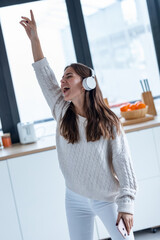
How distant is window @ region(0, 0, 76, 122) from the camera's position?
332 centimetres

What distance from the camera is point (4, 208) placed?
2.69 m

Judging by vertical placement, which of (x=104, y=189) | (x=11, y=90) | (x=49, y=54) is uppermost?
(x=49, y=54)

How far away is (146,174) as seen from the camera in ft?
9.24

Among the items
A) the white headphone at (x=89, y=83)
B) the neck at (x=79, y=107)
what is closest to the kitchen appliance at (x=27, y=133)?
the neck at (x=79, y=107)

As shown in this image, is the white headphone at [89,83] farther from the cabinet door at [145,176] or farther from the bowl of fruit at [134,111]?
the bowl of fruit at [134,111]

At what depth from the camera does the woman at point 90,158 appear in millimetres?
1690

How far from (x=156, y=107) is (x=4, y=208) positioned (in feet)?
5.71

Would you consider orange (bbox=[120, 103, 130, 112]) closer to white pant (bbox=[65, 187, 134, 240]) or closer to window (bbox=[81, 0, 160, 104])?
window (bbox=[81, 0, 160, 104])

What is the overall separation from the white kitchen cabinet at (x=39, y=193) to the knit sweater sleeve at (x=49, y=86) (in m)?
0.86

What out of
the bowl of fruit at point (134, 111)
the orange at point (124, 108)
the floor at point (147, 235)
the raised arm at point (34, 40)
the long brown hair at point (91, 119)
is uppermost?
the raised arm at point (34, 40)

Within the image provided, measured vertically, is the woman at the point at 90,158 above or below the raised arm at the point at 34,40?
below

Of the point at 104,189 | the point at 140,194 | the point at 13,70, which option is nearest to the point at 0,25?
the point at 13,70

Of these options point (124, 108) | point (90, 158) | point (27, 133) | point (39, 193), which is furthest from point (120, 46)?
point (90, 158)

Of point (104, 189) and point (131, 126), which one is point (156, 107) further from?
point (104, 189)
